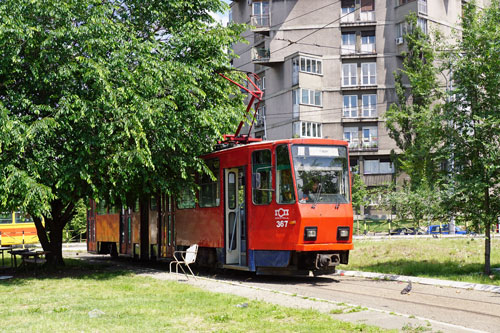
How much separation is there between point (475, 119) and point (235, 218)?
21.4 ft

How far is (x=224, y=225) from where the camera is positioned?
16578mm

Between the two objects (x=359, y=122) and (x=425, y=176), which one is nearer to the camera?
(x=425, y=176)

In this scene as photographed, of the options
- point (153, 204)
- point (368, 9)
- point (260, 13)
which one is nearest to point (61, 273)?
point (153, 204)

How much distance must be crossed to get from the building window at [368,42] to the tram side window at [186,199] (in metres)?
42.4

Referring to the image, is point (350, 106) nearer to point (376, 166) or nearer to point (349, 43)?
point (349, 43)

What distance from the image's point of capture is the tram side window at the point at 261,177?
1512 centimetres

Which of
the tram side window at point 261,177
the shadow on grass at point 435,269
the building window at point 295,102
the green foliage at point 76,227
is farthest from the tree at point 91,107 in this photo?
the building window at point 295,102

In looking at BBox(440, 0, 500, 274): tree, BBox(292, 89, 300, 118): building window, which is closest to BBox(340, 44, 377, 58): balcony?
BBox(292, 89, 300, 118): building window

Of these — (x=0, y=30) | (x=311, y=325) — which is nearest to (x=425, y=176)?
(x=311, y=325)

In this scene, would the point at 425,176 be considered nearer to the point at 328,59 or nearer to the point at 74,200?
the point at 74,200

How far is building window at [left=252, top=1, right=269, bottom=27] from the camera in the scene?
195ft

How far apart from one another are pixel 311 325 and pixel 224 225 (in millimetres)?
8208

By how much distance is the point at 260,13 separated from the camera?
2361 inches

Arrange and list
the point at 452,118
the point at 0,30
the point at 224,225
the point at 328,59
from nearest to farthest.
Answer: the point at 0,30, the point at 452,118, the point at 224,225, the point at 328,59
